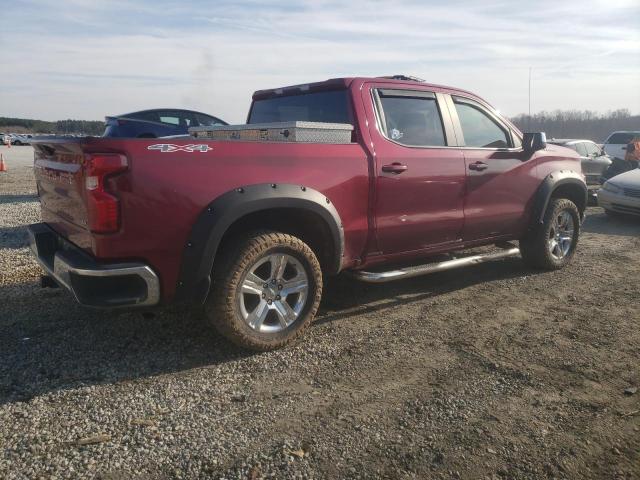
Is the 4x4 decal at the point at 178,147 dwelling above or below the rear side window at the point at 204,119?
below

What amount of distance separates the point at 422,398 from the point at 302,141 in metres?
1.87

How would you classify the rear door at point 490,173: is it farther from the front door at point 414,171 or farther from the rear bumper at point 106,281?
the rear bumper at point 106,281

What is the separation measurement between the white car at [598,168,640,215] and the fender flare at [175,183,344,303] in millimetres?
A: 8089

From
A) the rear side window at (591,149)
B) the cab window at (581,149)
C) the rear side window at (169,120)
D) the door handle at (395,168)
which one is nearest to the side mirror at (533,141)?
the door handle at (395,168)

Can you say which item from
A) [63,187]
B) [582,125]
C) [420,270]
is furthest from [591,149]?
[582,125]

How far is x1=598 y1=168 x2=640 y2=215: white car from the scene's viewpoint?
30.7 feet

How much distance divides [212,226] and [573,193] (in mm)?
4626

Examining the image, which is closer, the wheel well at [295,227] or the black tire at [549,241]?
the wheel well at [295,227]

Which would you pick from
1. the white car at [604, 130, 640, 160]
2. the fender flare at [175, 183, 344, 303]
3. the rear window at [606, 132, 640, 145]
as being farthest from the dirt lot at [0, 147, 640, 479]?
the rear window at [606, 132, 640, 145]

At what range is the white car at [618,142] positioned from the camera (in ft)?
62.5

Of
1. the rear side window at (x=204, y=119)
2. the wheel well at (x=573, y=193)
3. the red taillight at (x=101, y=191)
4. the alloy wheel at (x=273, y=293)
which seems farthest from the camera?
the rear side window at (x=204, y=119)

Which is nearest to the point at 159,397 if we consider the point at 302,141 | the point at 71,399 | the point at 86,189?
the point at 71,399

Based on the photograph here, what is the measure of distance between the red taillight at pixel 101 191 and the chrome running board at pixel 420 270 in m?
1.92

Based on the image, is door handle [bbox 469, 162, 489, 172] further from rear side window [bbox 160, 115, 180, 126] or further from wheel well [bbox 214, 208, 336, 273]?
rear side window [bbox 160, 115, 180, 126]
